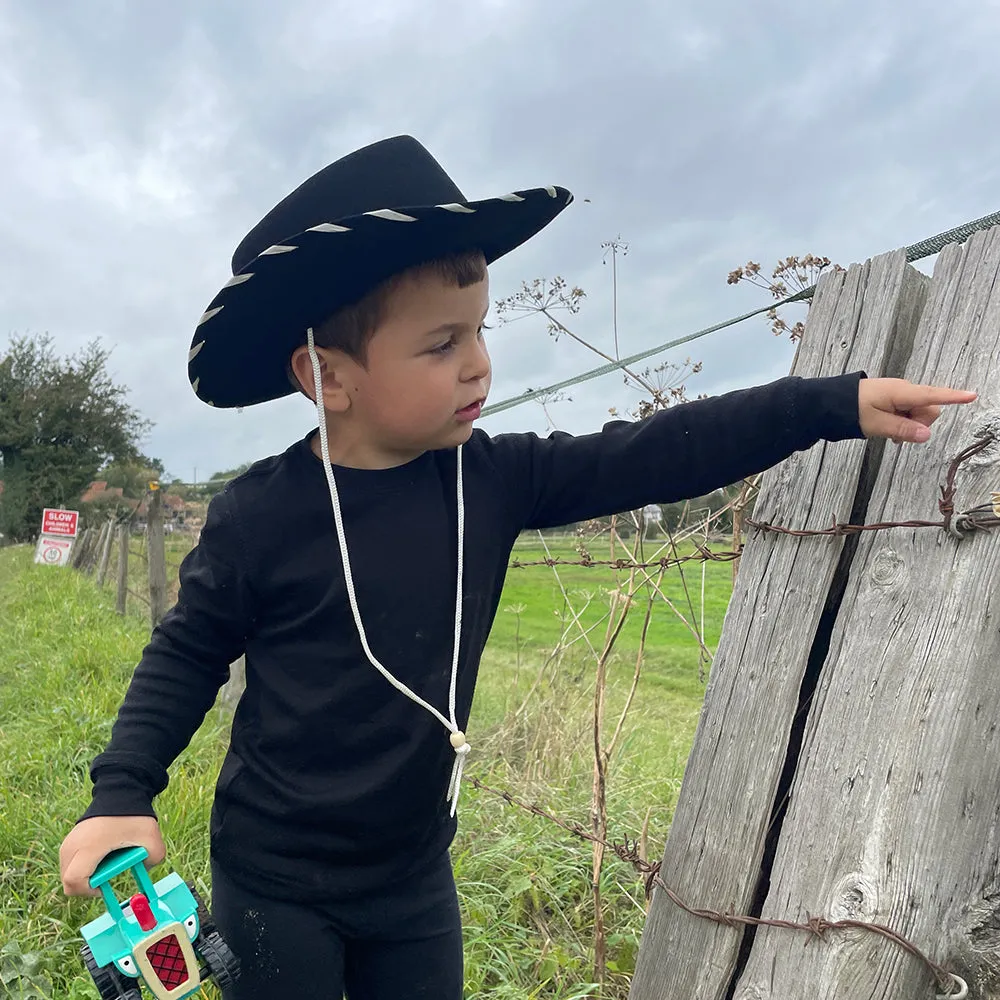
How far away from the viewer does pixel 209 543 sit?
5.06 feet

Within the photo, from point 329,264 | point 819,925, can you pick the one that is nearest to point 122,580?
point 329,264

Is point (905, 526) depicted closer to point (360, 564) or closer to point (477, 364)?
point (477, 364)

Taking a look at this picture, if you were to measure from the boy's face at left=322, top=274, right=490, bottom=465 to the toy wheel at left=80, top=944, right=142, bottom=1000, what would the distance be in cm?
93

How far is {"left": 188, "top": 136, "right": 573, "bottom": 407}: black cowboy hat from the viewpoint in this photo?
1.35 m

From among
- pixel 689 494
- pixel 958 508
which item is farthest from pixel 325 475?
pixel 958 508

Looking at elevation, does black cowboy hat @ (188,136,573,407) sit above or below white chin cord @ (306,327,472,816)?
above

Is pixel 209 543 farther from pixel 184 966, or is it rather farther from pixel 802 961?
pixel 802 961

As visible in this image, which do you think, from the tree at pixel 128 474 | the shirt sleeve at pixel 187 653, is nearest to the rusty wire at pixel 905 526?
the shirt sleeve at pixel 187 653

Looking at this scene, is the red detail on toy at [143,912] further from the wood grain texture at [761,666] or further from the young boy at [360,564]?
the wood grain texture at [761,666]

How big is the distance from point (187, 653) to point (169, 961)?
0.50 m

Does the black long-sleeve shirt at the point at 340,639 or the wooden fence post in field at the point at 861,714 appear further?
the black long-sleeve shirt at the point at 340,639

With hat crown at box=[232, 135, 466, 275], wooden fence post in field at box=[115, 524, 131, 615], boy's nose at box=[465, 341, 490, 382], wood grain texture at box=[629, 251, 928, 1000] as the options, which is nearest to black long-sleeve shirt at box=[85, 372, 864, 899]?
wood grain texture at box=[629, 251, 928, 1000]

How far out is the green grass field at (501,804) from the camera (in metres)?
2.52

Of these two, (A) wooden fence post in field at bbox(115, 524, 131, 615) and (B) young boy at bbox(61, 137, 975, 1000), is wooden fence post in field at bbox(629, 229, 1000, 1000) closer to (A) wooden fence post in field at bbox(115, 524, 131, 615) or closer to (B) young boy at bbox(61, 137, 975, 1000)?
(B) young boy at bbox(61, 137, 975, 1000)
